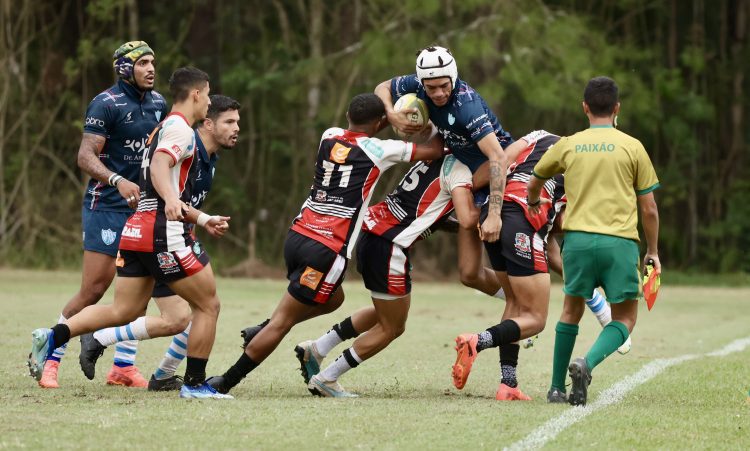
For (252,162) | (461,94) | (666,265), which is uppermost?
(461,94)

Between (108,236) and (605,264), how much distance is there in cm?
368

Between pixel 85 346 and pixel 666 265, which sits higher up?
pixel 85 346

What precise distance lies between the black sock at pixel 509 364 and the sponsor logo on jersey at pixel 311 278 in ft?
4.18

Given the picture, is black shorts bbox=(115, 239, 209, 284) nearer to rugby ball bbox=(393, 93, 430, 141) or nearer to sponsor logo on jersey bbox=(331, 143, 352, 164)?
sponsor logo on jersey bbox=(331, 143, 352, 164)

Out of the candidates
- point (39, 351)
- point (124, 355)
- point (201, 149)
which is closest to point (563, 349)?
point (201, 149)

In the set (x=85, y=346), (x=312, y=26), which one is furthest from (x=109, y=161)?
(x=312, y=26)

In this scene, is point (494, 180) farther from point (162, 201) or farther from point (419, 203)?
point (162, 201)

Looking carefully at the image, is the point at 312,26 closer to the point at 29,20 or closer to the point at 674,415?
the point at 29,20

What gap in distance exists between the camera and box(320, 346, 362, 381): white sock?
8.05 m

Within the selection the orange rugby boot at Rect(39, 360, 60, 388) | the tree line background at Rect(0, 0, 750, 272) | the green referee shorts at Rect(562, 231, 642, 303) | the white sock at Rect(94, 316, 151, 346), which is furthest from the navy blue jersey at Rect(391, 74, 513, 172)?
the tree line background at Rect(0, 0, 750, 272)

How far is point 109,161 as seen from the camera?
912 cm

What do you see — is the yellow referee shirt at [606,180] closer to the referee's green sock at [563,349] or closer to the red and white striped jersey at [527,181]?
the referee's green sock at [563,349]

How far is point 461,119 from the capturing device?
798 centimetres

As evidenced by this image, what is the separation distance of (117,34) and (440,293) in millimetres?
10525
